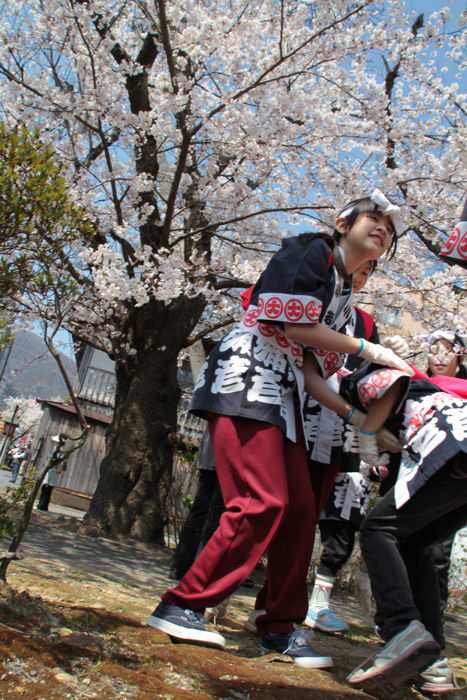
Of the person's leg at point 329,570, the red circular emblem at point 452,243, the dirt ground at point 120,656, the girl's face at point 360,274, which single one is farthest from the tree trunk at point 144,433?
the red circular emblem at point 452,243

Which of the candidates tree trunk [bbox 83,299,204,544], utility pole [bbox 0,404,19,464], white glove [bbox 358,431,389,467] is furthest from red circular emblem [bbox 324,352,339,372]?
utility pole [bbox 0,404,19,464]

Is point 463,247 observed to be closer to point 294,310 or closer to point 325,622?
point 294,310

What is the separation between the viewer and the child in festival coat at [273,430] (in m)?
2.34

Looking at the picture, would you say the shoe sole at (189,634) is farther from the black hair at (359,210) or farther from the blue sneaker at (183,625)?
the black hair at (359,210)

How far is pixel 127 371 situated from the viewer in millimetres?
9523

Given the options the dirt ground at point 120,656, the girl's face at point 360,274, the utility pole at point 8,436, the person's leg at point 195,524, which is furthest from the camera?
the utility pole at point 8,436

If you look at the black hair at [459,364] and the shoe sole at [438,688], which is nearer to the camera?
the shoe sole at [438,688]

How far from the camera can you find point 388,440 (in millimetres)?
2520

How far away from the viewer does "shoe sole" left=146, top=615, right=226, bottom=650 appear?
7.48 feet

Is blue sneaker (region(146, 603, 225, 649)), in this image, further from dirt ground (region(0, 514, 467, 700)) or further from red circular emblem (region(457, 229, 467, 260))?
red circular emblem (region(457, 229, 467, 260))

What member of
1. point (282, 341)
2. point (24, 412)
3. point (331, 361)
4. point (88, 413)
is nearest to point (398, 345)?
point (331, 361)

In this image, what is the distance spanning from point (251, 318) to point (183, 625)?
1099mm

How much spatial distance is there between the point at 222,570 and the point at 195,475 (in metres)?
9.60

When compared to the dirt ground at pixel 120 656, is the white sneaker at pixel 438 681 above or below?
above
